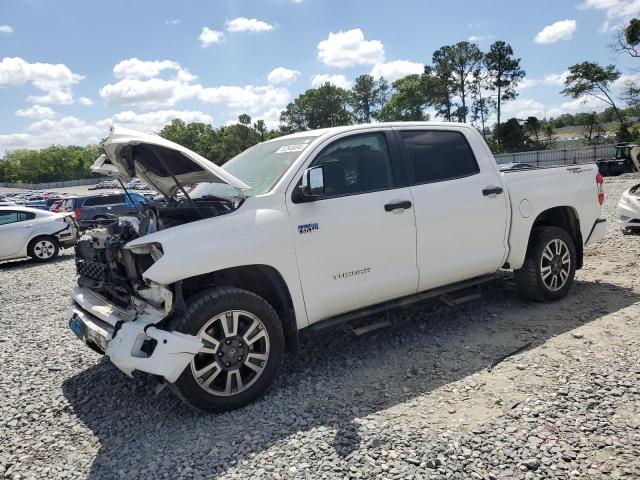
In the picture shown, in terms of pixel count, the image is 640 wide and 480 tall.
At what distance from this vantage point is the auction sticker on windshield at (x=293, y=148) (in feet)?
13.5

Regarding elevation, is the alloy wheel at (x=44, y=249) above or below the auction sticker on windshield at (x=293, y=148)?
below

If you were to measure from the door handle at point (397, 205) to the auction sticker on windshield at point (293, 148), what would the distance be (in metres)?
0.85

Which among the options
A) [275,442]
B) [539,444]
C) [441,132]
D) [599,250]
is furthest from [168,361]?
[599,250]

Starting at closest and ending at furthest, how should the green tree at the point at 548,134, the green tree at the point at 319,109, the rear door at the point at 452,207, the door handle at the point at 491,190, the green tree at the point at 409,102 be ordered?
the rear door at the point at 452,207
the door handle at the point at 491,190
the green tree at the point at 548,134
the green tree at the point at 409,102
the green tree at the point at 319,109

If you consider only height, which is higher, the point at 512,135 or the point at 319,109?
the point at 319,109

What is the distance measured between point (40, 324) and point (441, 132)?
17.5ft

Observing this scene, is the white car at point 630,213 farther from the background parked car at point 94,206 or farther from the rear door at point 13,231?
the background parked car at point 94,206

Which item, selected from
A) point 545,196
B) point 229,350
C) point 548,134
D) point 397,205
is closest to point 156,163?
point 229,350

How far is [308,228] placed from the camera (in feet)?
12.3

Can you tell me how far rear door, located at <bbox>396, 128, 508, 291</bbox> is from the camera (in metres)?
4.35

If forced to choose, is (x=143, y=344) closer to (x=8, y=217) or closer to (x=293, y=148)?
(x=293, y=148)

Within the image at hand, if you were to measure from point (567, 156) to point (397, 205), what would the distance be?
37.6 m

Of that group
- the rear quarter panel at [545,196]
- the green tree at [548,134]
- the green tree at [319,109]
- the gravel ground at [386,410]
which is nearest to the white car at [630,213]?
the rear quarter panel at [545,196]

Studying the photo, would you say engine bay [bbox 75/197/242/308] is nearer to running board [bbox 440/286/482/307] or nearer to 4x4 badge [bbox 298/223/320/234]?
4x4 badge [bbox 298/223/320/234]
